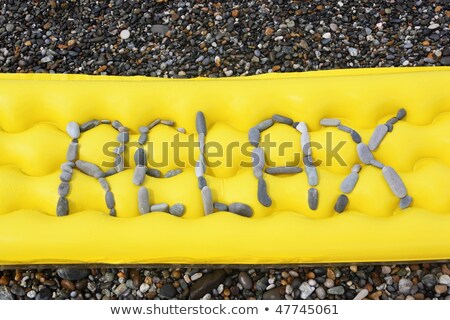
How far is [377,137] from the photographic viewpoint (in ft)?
4.14

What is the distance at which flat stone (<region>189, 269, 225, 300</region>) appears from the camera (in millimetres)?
1279

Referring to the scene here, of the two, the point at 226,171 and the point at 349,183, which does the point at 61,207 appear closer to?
the point at 226,171

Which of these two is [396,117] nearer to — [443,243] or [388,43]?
[443,243]

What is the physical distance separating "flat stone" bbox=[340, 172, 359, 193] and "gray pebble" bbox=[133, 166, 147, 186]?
488 mm

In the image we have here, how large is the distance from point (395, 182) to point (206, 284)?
1.77 ft

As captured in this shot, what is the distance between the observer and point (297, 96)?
1.32m

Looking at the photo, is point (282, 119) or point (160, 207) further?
point (282, 119)

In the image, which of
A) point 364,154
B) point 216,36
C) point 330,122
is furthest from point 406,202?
point 216,36

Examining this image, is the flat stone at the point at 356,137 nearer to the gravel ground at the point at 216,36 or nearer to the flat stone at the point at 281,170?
the flat stone at the point at 281,170

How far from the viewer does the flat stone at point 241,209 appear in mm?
1189

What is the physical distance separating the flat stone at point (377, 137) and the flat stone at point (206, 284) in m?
0.51

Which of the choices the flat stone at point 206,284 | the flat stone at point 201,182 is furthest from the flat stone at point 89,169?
the flat stone at point 206,284

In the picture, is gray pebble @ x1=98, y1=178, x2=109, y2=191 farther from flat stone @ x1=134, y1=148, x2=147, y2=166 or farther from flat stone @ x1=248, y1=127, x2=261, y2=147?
flat stone @ x1=248, y1=127, x2=261, y2=147
